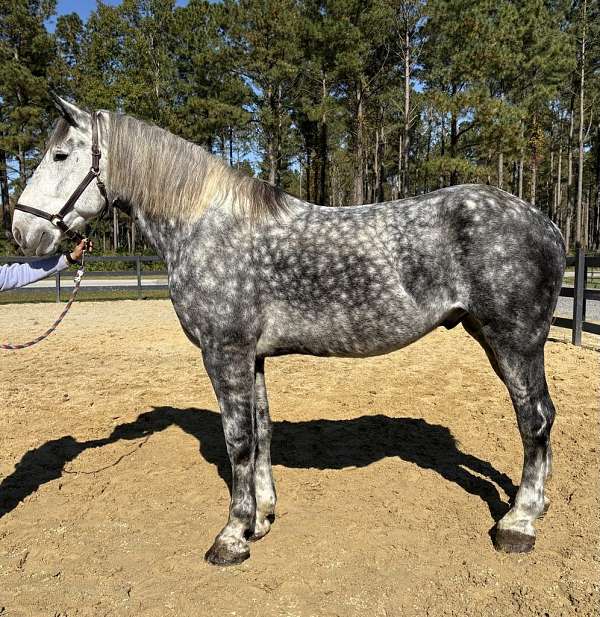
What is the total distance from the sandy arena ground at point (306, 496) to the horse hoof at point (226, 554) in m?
0.07

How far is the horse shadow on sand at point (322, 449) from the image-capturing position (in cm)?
379

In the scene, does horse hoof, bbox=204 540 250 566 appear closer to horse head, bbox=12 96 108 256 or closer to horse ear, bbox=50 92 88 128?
horse head, bbox=12 96 108 256

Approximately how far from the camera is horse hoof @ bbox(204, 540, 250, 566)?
9.20ft

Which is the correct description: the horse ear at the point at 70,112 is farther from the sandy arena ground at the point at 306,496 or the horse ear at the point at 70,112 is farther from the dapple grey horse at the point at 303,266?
the sandy arena ground at the point at 306,496

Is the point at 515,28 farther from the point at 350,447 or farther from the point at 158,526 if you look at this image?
the point at 158,526

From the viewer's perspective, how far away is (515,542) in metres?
2.84

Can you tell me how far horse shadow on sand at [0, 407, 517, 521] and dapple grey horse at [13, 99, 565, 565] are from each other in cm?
102

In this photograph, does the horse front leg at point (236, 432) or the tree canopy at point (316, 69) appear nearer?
the horse front leg at point (236, 432)

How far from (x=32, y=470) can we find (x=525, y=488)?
3.92 metres

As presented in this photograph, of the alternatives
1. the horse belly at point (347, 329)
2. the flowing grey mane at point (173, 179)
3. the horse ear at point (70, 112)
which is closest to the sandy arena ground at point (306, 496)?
the horse belly at point (347, 329)

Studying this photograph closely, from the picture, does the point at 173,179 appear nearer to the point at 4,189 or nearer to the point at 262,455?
the point at 262,455

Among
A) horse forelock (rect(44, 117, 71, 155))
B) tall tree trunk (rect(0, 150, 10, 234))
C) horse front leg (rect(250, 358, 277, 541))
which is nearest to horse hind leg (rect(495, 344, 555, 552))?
horse front leg (rect(250, 358, 277, 541))

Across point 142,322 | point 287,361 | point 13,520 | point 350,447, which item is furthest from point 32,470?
point 142,322

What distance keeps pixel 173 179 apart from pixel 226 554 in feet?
7.67
